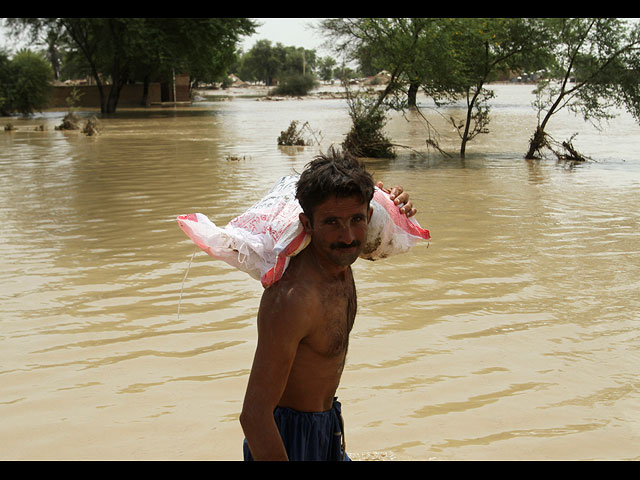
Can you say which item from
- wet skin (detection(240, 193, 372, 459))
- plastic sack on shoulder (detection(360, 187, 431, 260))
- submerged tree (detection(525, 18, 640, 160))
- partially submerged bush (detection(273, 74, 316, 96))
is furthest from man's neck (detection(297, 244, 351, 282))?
partially submerged bush (detection(273, 74, 316, 96))

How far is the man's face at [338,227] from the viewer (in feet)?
6.77

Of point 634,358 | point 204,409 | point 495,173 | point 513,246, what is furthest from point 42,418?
point 495,173

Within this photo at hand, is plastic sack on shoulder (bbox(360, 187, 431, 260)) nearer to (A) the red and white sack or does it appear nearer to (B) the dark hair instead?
(A) the red and white sack

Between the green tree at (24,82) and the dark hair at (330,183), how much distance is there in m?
36.1

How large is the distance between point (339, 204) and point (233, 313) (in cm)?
354

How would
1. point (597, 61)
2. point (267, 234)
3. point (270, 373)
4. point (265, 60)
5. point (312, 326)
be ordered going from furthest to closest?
point (265, 60) → point (597, 61) → point (267, 234) → point (312, 326) → point (270, 373)

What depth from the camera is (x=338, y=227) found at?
207 cm

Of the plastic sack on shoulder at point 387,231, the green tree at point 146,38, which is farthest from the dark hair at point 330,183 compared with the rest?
the green tree at point 146,38

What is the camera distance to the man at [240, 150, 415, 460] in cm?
196

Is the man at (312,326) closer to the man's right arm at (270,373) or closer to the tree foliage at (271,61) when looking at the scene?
the man's right arm at (270,373)

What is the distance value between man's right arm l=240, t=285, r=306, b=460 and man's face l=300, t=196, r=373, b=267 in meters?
0.20

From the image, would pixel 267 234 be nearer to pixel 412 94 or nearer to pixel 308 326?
pixel 308 326

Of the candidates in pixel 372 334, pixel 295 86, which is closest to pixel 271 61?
pixel 295 86

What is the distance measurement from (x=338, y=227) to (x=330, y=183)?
129mm
